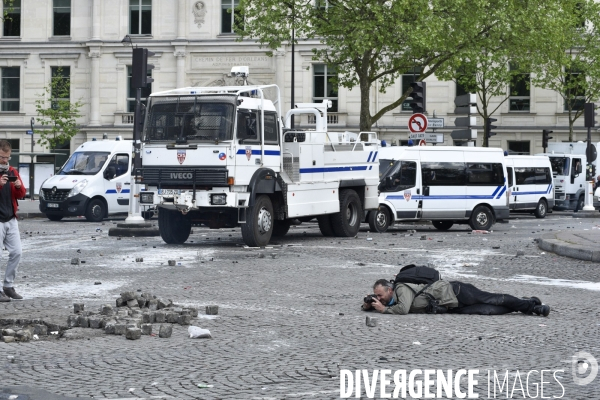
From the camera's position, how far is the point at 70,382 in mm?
7488

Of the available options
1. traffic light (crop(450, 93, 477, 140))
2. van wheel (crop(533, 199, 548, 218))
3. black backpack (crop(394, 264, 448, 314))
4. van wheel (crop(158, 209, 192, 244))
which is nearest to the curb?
van wheel (crop(158, 209, 192, 244))

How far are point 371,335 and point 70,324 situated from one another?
2792 millimetres

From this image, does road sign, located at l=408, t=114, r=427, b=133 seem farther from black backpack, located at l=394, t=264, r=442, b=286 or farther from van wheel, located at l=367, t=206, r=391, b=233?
black backpack, located at l=394, t=264, r=442, b=286

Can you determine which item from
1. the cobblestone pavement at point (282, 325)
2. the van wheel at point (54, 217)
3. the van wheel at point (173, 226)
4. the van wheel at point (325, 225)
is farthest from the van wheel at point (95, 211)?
the cobblestone pavement at point (282, 325)

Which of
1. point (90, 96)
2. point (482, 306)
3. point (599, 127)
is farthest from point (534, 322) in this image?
point (90, 96)

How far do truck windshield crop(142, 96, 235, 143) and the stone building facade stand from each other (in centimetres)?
3684

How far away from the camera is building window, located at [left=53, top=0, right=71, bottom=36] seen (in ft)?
199

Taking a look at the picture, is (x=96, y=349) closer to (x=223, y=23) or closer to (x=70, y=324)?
(x=70, y=324)

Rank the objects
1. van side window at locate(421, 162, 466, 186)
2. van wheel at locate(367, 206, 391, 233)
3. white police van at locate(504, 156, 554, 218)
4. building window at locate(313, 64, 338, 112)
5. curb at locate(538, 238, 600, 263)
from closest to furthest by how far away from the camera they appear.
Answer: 1. curb at locate(538, 238, 600, 263)
2. van wheel at locate(367, 206, 391, 233)
3. van side window at locate(421, 162, 466, 186)
4. white police van at locate(504, 156, 554, 218)
5. building window at locate(313, 64, 338, 112)

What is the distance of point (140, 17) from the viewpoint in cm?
5997

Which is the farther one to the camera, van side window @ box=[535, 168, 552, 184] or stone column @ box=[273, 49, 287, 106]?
stone column @ box=[273, 49, 287, 106]

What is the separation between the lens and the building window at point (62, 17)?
6066 cm

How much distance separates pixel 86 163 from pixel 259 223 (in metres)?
12.9

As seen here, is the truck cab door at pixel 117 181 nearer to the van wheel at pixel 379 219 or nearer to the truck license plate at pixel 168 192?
the van wheel at pixel 379 219
